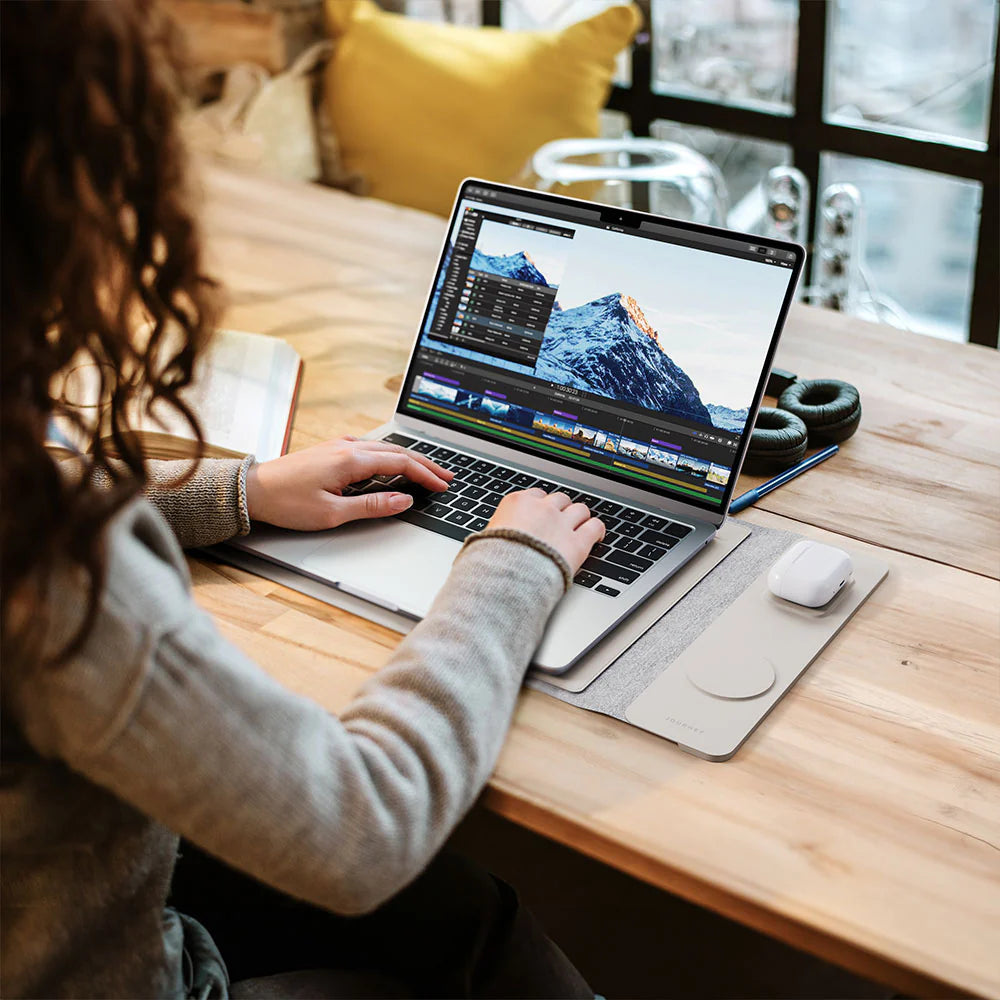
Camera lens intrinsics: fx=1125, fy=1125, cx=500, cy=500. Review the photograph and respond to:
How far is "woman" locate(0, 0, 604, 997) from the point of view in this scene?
545mm

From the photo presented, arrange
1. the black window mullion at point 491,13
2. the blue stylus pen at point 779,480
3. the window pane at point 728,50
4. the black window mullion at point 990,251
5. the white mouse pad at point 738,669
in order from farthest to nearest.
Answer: the black window mullion at point 491,13, the window pane at point 728,50, the black window mullion at point 990,251, the blue stylus pen at point 779,480, the white mouse pad at point 738,669

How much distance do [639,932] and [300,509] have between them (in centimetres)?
76

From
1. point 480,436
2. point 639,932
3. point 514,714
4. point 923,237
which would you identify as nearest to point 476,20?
point 923,237

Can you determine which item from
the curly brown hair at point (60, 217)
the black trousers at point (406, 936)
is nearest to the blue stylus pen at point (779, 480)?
the black trousers at point (406, 936)

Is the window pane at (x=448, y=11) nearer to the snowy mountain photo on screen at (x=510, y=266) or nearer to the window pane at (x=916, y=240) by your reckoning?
the window pane at (x=916, y=240)

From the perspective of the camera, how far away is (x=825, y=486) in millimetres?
1124

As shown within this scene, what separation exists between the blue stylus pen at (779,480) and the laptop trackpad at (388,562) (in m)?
0.29

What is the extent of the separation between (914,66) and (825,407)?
52.8 inches

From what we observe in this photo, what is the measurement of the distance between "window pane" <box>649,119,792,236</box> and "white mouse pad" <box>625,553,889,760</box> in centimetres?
172

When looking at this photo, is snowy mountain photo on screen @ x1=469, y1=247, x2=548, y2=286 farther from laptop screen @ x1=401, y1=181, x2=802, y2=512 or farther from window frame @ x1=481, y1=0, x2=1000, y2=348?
window frame @ x1=481, y1=0, x2=1000, y2=348

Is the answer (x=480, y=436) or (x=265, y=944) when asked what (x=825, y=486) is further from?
(x=265, y=944)

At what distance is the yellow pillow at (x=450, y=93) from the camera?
2295 millimetres

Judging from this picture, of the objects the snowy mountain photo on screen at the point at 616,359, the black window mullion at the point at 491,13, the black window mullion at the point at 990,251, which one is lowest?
the black window mullion at the point at 990,251

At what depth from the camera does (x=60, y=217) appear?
544mm
